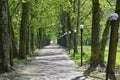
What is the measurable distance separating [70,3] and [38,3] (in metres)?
5.33

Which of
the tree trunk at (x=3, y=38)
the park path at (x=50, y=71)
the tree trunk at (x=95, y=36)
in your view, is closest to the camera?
the park path at (x=50, y=71)

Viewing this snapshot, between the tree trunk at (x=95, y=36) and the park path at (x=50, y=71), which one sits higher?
the tree trunk at (x=95, y=36)

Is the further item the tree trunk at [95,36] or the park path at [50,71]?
the tree trunk at [95,36]

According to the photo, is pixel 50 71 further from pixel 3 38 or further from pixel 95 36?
pixel 95 36

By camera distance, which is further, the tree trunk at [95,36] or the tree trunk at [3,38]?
the tree trunk at [95,36]

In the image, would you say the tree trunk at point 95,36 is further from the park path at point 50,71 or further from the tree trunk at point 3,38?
the tree trunk at point 3,38

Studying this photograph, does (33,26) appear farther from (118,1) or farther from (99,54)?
(118,1)

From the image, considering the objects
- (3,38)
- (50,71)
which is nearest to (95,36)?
(50,71)

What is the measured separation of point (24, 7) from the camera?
2977 cm

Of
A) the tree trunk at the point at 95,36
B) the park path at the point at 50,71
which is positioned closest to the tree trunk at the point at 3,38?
the park path at the point at 50,71

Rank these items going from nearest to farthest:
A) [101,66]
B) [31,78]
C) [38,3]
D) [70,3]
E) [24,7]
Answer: [31,78] → [101,66] → [24,7] → [38,3] → [70,3]

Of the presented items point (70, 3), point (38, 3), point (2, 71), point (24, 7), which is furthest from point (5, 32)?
point (70, 3)

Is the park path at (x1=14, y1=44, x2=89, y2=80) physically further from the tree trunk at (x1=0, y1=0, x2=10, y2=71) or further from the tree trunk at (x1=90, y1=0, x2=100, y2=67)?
the tree trunk at (x1=90, y1=0, x2=100, y2=67)

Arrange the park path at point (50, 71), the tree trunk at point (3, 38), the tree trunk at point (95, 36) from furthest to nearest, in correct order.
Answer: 1. the tree trunk at point (95, 36)
2. the tree trunk at point (3, 38)
3. the park path at point (50, 71)
